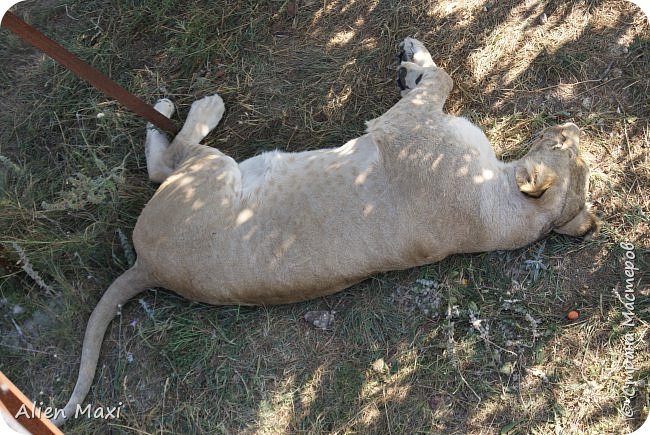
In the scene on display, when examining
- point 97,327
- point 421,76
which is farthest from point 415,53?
point 97,327

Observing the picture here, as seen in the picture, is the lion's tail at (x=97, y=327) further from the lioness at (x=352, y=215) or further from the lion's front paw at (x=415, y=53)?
the lion's front paw at (x=415, y=53)

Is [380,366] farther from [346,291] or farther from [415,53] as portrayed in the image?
[415,53]

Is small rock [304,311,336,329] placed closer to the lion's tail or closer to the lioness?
the lioness

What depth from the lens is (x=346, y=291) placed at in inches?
148

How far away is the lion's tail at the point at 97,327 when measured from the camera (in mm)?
3485

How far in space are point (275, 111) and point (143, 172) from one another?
110 cm

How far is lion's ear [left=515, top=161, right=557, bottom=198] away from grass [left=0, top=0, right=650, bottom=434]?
0.61m

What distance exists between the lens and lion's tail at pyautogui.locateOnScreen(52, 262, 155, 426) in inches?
137

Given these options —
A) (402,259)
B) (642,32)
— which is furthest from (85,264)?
(642,32)

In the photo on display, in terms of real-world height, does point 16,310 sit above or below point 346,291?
above

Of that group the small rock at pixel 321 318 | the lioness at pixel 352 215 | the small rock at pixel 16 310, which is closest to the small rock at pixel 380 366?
the small rock at pixel 321 318

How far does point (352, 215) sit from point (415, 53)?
1445 millimetres

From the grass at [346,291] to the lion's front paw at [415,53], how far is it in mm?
121

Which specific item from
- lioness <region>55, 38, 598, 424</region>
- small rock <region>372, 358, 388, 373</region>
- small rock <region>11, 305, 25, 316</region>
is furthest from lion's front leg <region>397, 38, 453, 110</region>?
small rock <region>11, 305, 25, 316</region>
